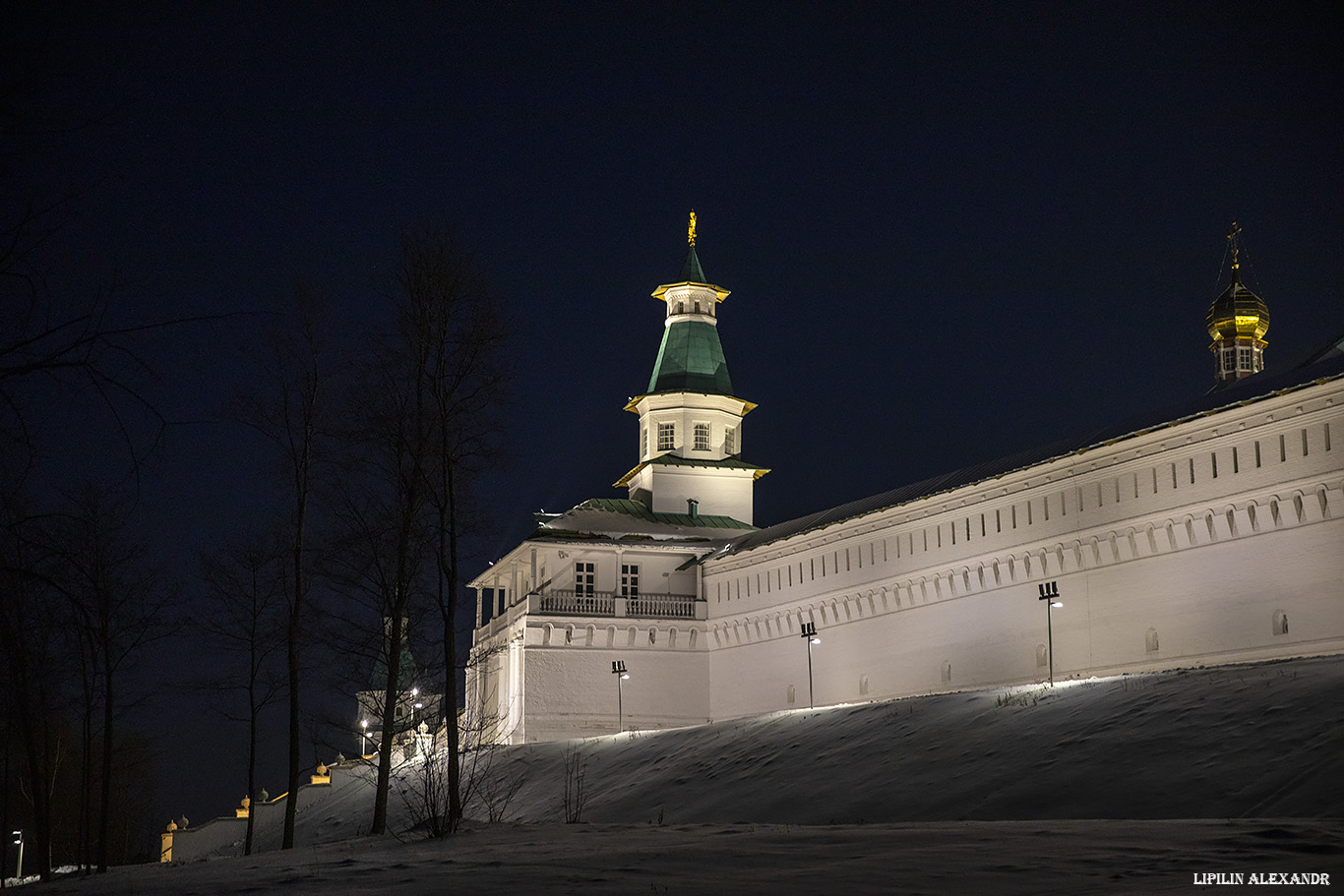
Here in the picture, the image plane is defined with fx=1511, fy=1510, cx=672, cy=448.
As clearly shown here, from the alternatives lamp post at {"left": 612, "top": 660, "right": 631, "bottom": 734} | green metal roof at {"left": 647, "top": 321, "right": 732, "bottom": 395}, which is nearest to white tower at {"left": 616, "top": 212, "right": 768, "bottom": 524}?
green metal roof at {"left": 647, "top": 321, "right": 732, "bottom": 395}

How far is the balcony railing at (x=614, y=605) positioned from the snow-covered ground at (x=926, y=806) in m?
10.6

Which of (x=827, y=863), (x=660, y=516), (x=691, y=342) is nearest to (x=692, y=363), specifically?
(x=691, y=342)

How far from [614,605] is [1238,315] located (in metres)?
28.4

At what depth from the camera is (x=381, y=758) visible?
904 inches

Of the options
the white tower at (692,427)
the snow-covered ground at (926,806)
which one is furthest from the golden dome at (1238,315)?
the snow-covered ground at (926,806)

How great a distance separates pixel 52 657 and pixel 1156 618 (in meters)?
22.9

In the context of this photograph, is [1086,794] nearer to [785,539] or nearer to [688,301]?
[785,539]

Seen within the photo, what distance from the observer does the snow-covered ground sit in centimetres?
1078

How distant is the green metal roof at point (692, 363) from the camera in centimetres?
5731

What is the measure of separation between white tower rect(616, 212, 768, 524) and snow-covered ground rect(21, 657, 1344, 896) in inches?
724

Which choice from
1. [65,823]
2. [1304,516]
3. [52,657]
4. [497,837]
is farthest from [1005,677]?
[65,823]

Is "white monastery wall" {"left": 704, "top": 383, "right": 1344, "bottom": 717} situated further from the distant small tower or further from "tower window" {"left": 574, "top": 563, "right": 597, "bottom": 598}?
the distant small tower

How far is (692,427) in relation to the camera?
57500mm

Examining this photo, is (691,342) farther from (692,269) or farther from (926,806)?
(926,806)
